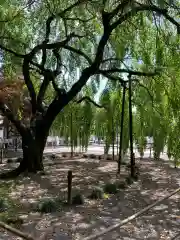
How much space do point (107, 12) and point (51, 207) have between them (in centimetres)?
559

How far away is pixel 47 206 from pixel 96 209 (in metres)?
1.14

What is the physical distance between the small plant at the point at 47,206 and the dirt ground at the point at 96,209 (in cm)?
18

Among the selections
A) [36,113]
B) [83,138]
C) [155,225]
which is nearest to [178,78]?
[36,113]

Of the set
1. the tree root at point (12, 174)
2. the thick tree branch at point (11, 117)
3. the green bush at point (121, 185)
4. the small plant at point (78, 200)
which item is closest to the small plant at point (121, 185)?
the green bush at point (121, 185)

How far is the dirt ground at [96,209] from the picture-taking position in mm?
7117

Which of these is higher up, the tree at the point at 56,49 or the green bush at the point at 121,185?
the tree at the point at 56,49

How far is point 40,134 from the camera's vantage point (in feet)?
46.3

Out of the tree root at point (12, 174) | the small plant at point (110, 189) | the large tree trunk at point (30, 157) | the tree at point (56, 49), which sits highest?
the tree at point (56, 49)

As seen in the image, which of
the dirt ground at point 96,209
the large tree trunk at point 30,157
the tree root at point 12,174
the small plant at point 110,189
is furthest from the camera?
the large tree trunk at point 30,157

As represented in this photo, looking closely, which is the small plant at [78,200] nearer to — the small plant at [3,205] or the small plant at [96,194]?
the small plant at [96,194]

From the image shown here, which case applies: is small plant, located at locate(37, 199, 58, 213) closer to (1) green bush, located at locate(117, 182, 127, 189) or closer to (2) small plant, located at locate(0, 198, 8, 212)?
(2) small plant, located at locate(0, 198, 8, 212)

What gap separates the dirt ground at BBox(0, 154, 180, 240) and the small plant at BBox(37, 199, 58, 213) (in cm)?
18

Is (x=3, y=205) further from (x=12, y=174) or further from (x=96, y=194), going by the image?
(x=12, y=174)

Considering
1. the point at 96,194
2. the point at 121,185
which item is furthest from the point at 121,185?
the point at 96,194
